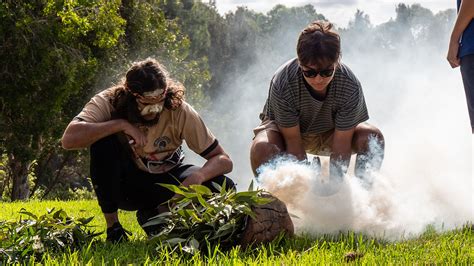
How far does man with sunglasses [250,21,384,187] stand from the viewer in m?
5.57

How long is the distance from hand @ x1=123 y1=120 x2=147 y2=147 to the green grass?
29.7 inches

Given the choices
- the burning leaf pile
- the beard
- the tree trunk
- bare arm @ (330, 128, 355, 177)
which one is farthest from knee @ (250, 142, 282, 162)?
the tree trunk

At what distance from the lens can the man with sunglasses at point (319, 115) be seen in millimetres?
5566

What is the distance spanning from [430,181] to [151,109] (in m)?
2.77

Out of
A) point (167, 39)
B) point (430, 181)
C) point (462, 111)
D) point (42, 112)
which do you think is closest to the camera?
point (430, 181)

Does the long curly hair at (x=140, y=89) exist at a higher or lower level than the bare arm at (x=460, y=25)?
lower

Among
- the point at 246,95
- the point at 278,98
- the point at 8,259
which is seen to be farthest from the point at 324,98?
the point at 246,95

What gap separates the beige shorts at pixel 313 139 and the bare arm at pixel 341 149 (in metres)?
0.37

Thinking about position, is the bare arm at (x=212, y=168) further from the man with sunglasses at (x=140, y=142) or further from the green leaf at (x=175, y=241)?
the green leaf at (x=175, y=241)

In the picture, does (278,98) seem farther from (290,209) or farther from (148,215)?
(148,215)

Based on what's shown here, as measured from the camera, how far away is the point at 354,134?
6156 millimetres

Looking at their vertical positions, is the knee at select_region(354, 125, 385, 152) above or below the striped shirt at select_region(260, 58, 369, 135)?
below

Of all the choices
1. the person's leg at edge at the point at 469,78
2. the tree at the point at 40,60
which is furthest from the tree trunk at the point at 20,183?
the person's leg at edge at the point at 469,78

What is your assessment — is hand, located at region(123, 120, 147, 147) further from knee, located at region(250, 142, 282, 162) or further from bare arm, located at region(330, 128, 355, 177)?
bare arm, located at region(330, 128, 355, 177)
